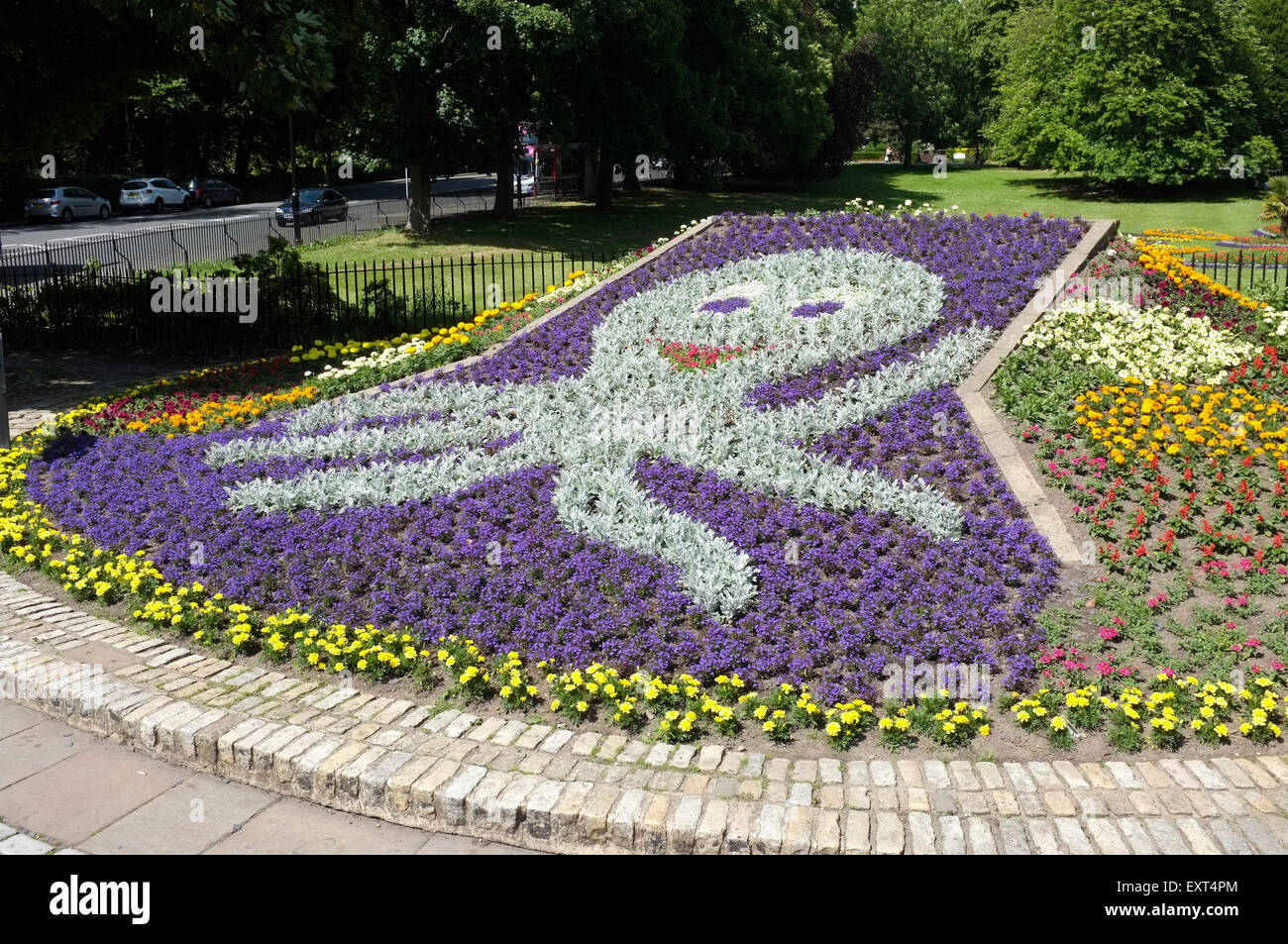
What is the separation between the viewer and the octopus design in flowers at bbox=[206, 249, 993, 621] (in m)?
7.20

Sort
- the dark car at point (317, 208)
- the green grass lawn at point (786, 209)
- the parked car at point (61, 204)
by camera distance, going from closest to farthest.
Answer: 1. the green grass lawn at point (786, 209)
2. the dark car at point (317, 208)
3. the parked car at point (61, 204)

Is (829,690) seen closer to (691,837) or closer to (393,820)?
(691,837)

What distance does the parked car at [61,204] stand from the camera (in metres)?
37.4

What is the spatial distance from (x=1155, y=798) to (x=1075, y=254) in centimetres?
833

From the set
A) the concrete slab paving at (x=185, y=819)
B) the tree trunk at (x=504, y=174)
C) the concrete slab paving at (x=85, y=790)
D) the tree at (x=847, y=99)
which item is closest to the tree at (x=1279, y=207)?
the tree trunk at (x=504, y=174)

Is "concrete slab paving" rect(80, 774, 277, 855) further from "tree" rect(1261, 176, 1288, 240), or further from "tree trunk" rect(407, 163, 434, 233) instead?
"tree" rect(1261, 176, 1288, 240)

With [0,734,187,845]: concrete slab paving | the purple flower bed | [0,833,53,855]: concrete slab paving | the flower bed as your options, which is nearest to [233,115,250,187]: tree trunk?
the purple flower bed

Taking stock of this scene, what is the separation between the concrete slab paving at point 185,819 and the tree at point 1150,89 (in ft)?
116

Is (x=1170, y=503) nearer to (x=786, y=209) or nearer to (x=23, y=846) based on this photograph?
(x=23, y=846)

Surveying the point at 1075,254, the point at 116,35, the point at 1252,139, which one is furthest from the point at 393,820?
the point at 1252,139

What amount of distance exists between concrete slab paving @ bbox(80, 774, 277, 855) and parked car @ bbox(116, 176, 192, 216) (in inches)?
1633

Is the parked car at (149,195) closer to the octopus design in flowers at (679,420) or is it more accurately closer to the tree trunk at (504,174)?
the tree trunk at (504,174)

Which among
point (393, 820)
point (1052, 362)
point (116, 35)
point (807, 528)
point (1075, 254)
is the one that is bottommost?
point (393, 820)

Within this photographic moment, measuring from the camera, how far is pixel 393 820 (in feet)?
15.7
